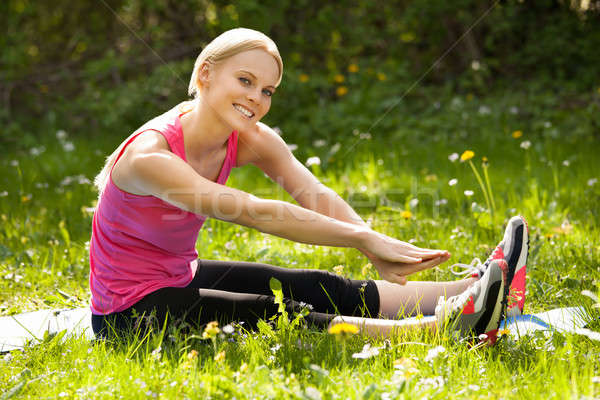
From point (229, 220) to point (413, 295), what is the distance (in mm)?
848

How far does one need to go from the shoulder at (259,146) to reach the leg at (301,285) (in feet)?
1.34

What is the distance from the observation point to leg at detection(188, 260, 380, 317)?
2307 millimetres

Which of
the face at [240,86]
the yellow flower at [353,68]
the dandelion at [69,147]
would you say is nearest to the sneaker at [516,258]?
the face at [240,86]

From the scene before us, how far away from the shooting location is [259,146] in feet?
7.80

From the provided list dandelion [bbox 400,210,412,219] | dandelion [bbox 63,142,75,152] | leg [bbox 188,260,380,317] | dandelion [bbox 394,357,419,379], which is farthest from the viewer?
dandelion [bbox 63,142,75,152]

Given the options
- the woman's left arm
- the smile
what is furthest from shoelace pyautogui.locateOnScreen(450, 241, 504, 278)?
the smile

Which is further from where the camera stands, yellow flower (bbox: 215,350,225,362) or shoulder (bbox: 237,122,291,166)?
shoulder (bbox: 237,122,291,166)

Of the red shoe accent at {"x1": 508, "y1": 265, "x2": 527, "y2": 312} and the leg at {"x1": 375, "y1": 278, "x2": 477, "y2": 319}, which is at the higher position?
the red shoe accent at {"x1": 508, "y1": 265, "x2": 527, "y2": 312}

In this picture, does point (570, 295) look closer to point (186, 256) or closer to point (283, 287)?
point (283, 287)

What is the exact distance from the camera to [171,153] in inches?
75.0

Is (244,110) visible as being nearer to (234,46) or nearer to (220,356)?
(234,46)

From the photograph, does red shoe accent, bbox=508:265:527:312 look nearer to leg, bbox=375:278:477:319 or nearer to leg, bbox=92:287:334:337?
leg, bbox=375:278:477:319

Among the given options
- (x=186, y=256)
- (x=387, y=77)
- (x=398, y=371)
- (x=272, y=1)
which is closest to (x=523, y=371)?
(x=398, y=371)

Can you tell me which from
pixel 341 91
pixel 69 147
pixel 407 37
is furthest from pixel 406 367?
pixel 407 37
